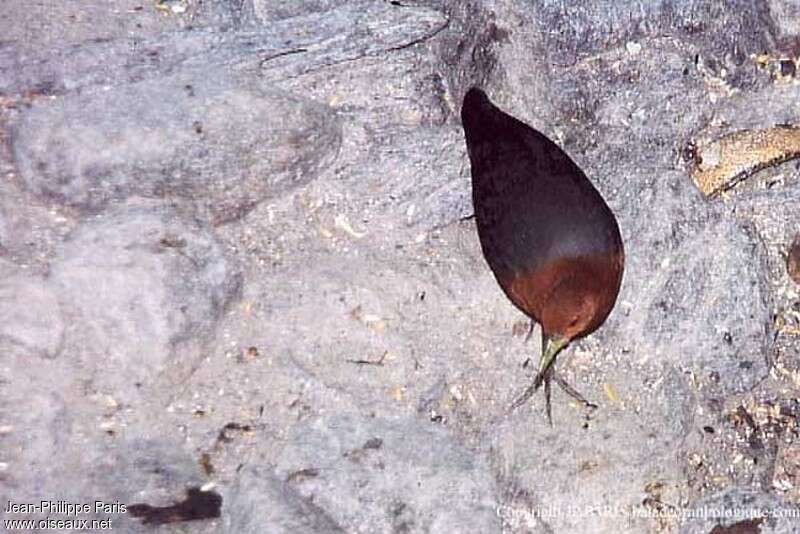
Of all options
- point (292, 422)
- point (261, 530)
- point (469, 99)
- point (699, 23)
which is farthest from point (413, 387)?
point (699, 23)

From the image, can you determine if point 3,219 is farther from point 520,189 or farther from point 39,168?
point 520,189

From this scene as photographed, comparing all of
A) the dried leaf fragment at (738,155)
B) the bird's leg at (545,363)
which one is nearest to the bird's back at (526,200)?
the bird's leg at (545,363)

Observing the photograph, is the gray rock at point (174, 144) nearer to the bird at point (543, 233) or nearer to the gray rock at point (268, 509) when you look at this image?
the bird at point (543, 233)

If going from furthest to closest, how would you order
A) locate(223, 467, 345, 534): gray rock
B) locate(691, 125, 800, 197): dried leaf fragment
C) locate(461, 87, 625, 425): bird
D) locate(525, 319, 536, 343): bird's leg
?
1. locate(691, 125, 800, 197): dried leaf fragment
2. locate(525, 319, 536, 343): bird's leg
3. locate(461, 87, 625, 425): bird
4. locate(223, 467, 345, 534): gray rock

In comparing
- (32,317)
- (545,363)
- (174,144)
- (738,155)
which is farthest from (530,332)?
(32,317)

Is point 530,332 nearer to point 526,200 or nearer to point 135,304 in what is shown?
point 526,200

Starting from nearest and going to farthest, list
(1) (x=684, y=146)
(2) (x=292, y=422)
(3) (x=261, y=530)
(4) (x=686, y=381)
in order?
(3) (x=261, y=530) → (2) (x=292, y=422) → (4) (x=686, y=381) → (1) (x=684, y=146)

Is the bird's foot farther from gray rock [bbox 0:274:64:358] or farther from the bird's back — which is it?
gray rock [bbox 0:274:64:358]

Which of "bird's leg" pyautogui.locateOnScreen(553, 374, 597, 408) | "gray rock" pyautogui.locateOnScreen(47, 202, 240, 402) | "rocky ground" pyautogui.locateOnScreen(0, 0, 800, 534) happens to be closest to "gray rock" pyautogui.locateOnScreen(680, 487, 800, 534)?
"rocky ground" pyautogui.locateOnScreen(0, 0, 800, 534)
